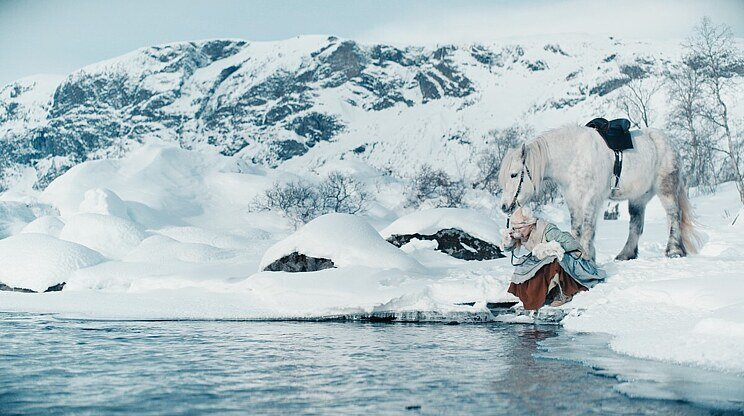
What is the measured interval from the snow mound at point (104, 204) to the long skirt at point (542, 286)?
28.0 meters

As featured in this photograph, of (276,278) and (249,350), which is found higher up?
(276,278)

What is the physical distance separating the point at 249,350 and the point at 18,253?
42.1 feet

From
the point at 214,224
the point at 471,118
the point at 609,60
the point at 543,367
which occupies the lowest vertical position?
the point at 543,367

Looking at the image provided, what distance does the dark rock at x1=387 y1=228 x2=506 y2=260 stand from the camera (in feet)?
53.8

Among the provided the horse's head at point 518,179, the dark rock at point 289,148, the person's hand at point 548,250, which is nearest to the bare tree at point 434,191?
the horse's head at point 518,179

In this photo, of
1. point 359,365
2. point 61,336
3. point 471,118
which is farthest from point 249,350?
point 471,118

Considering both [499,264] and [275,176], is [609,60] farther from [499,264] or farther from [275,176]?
[499,264]

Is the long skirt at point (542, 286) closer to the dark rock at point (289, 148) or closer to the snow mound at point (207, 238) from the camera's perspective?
the snow mound at point (207, 238)

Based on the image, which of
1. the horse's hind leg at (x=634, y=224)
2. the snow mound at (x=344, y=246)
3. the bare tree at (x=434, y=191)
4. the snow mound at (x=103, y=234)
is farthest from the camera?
the bare tree at (x=434, y=191)

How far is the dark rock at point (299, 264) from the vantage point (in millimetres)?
11359

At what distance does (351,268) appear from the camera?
10.3m

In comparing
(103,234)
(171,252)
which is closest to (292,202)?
(103,234)

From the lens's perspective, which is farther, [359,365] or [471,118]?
[471,118]

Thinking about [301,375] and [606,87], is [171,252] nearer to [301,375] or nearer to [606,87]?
[301,375]
